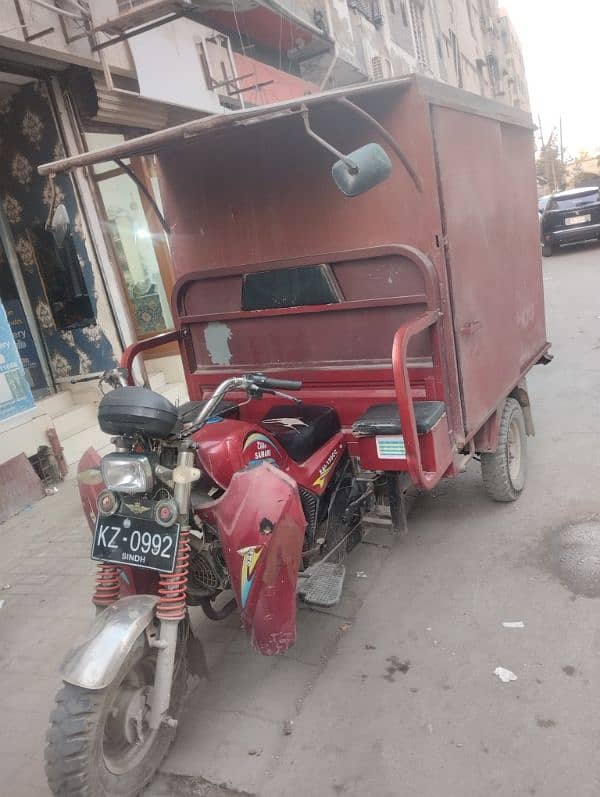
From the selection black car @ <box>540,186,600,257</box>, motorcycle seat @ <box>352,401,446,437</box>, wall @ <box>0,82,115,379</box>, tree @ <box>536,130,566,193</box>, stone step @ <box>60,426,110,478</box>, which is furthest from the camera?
tree @ <box>536,130,566,193</box>

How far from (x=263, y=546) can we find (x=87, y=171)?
5563 millimetres

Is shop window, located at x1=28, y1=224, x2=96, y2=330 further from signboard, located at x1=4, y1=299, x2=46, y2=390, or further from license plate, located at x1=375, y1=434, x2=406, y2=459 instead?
license plate, located at x1=375, y1=434, x2=406, y2=459

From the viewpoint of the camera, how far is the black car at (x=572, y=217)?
15.8 meters

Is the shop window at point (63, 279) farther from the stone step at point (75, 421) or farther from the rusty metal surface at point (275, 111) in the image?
the rusty metal surface at point (275, 111)

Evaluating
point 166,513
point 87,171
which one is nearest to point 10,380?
point 87,171

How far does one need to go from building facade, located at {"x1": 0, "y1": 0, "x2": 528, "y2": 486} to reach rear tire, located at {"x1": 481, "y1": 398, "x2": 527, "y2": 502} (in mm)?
3274

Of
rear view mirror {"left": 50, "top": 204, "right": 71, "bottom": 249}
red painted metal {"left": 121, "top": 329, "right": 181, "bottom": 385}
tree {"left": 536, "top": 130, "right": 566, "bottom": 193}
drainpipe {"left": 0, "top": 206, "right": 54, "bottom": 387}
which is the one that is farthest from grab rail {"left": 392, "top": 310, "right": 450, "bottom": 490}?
tree {"left": 536, "top": 130, "right": 566, "bottom": 193}

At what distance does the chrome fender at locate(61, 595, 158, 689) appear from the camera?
2.03 m

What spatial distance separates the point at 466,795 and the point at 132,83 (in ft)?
24.5

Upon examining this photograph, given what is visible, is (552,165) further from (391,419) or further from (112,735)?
(112,735)

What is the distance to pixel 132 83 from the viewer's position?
6.98 m

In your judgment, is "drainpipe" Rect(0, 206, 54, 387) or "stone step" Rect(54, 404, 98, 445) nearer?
"stone step" Rect(54, 404, 98, 445)

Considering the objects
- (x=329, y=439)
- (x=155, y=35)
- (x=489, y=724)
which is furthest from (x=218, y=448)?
(x=155, y=35)

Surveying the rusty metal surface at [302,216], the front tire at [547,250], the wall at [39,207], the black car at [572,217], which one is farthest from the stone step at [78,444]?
the front tire at [547,250]
